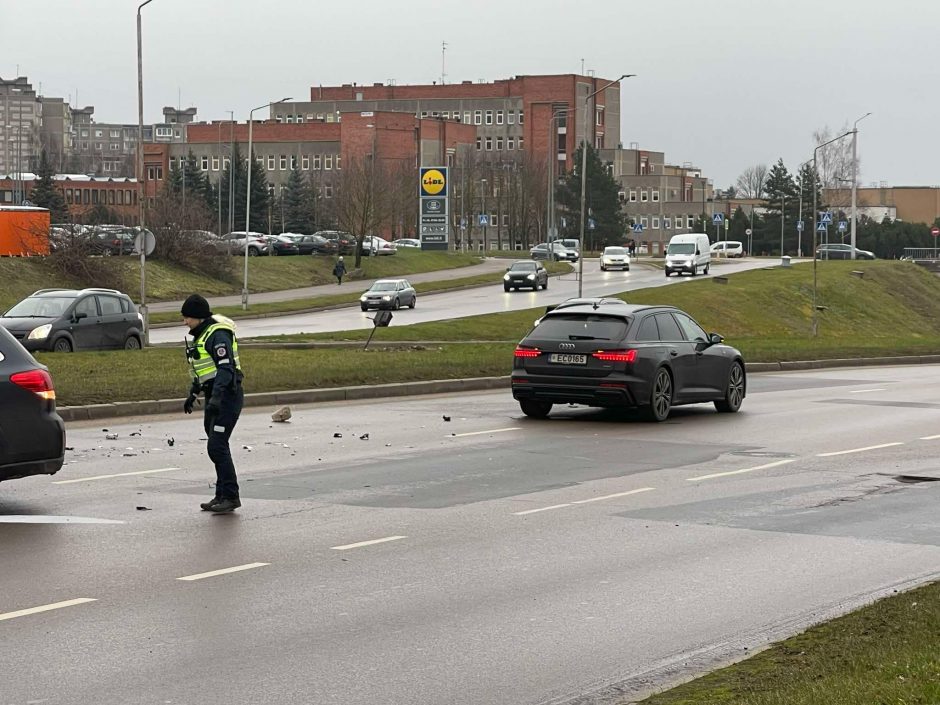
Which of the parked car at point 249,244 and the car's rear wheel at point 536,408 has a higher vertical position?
the parked car at point 249,244

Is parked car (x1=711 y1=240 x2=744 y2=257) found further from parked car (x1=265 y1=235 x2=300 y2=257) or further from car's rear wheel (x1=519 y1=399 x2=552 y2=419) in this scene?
car's rear wheel (x1=519 y1=399 x2=552 y2=419)

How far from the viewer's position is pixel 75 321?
1158 inches

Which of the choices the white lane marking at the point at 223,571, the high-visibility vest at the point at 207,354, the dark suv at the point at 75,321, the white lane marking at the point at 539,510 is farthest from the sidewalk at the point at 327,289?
the white lane marking at the point at 223,571

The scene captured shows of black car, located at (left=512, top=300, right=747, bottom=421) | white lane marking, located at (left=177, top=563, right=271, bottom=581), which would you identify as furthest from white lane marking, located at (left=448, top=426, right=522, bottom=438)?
white lane marking, located at (left=177, top=563, right=271, bottom=581)

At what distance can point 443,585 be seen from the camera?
8711 mm

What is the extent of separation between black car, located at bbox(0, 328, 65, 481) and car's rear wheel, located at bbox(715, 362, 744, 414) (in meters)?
11.5

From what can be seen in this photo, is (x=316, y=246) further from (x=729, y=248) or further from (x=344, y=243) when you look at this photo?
(x=729, y=248)

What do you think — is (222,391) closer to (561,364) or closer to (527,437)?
(527,437)

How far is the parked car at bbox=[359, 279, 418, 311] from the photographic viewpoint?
196 feet

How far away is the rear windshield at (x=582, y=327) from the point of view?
742 inches

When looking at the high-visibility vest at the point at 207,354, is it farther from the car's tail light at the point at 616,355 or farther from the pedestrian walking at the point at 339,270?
the pedestrian walking at the point at 339,270

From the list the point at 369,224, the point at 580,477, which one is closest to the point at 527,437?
the point at 580,477

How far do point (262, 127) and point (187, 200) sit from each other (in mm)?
80203

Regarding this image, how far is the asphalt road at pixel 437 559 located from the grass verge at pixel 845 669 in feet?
1.04
